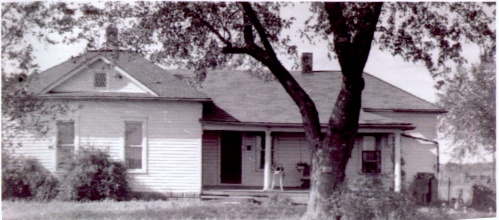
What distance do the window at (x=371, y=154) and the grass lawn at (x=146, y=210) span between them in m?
1.87

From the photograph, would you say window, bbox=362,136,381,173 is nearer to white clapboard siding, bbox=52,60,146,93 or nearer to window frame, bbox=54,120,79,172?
white clapboard siding, bbox=52,60,146,93

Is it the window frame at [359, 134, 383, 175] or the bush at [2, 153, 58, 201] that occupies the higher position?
the window frame at [359, 134, 383, 175]

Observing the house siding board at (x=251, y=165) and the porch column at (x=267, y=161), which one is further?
the house siding board at (x=251, y=165)

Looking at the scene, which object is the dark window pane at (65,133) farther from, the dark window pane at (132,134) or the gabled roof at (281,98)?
the gabled roof at (281,98)

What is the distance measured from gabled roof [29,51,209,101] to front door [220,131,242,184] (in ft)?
5.93

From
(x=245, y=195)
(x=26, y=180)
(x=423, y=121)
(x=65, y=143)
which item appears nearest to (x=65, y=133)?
(x=65, y=143)

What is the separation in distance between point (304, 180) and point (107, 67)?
14.0 feet

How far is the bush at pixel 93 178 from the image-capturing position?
9953 millimetres

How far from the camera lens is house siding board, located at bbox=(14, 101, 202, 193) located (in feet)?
33.9

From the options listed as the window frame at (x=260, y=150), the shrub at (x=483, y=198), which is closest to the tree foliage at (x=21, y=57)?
the window frame at (x=260, y=150)

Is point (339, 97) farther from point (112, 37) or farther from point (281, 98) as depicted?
point (112, 37)

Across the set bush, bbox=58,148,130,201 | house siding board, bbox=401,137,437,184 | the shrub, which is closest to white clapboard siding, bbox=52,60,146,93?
bush, bbox=58,148,130,201

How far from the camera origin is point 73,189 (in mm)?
9922

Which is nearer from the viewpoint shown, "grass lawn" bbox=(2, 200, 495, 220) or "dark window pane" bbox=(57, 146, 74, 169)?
"grass lawn" bbox=(2, 200, 495, 220)
